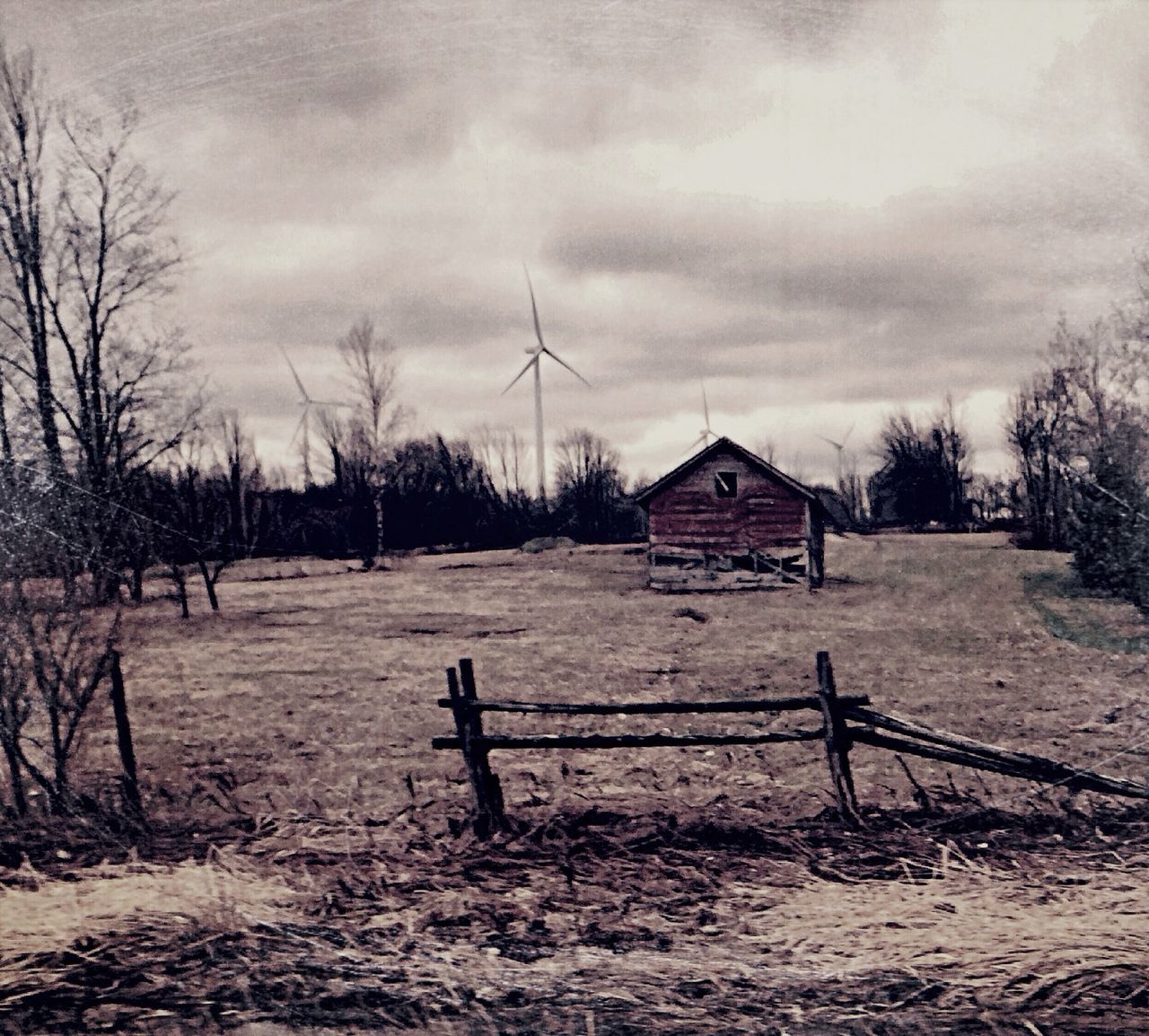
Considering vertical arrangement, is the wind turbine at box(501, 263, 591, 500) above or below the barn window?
above

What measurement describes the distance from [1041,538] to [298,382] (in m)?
3.80

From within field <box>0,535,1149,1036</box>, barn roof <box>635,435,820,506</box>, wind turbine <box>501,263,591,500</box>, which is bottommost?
field <box>0,535,1149,1036</box>

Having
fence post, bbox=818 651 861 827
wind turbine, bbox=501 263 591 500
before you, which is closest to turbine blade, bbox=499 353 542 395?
wind turbine, bbox=501 263 591 500

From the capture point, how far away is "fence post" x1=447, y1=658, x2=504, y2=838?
14.7 ft

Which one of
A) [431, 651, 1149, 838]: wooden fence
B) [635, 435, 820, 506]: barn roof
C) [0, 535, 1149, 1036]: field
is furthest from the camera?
[635, 435, 820, 506]: barn roof

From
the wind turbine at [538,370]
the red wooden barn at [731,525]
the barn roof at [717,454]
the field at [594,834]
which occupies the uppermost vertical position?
the wind turbine at [538,370]

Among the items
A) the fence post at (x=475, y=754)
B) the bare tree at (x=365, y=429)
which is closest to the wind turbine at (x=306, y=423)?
the bare tree at (x=365, y=429)

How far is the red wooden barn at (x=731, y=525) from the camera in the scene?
15.9 feet

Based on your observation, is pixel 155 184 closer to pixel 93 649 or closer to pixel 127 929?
pixel 93 649

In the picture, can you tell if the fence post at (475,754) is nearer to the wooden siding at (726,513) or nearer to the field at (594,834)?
the field at (594,834)

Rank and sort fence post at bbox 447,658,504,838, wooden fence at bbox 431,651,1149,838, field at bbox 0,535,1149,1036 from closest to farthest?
field at bbox 0,535,1149,1036
wooden fence at bbox 431,651,1149,838
fence post at bbox 447,658,504,838

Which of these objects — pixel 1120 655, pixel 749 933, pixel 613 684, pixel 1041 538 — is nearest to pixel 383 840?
pixel 749 933

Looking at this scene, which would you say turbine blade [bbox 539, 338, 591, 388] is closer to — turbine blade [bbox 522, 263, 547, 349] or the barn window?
turbine blade [bbox 522, 263, 547, 349]

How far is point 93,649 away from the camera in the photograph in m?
4.61
